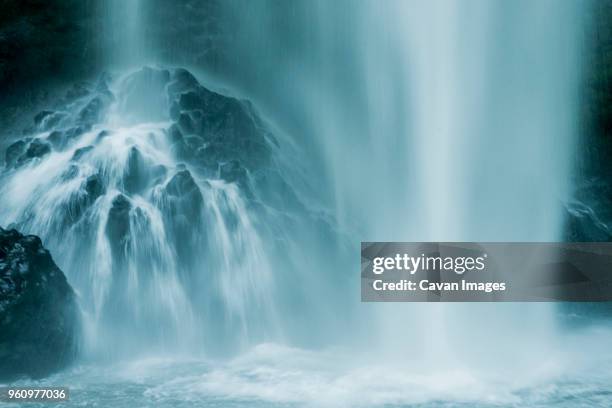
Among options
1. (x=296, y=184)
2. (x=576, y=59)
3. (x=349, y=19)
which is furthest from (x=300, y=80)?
(x=576, y=59)

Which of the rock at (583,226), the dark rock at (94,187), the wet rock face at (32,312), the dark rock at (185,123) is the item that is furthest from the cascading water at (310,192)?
the rock at (583,226)

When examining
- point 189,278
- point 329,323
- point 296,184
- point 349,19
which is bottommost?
point 329,323

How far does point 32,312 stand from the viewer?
37.3 feet

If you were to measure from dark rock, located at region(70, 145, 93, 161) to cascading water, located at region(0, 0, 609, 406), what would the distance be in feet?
0.41

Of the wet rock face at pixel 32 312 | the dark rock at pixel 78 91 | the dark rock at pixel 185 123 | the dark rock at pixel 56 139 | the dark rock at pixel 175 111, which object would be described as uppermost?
the dark rock at pixel 78 91

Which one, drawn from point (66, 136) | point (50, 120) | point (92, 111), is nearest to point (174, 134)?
point (92, 111)

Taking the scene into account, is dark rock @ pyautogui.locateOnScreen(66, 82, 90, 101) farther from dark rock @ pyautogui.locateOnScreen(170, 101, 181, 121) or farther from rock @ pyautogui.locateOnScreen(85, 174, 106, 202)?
rock @ pyautogui.locateOnScreen(85, 174, 106, 202)

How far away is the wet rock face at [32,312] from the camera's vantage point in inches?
436

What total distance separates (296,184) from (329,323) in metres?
3.86

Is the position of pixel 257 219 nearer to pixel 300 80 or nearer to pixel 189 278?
pixel 189 278

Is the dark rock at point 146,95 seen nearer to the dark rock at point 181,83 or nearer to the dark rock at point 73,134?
the dark rock at point 181,83

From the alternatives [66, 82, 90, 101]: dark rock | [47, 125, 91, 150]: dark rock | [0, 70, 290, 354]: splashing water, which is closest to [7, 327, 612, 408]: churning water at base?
[0, 70, 290, 354]: splashing water

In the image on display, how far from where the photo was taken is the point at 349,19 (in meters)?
17.7

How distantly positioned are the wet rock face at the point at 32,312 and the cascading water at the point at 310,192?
1.62 feet
